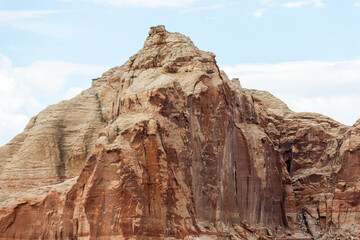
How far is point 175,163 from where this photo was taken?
90.9m

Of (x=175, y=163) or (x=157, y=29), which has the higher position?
(x=157, y=29)

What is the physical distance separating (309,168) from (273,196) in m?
8.80

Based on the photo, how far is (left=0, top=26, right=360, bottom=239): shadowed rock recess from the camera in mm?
88750

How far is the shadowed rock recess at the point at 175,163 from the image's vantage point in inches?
3494

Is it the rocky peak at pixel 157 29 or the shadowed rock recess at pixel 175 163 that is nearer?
the shadowed rock recess at pixel 175 163

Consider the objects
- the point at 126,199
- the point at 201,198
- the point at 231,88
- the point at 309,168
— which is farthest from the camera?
the point at 309,168

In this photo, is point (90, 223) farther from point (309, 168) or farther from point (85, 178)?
point (309, 168)

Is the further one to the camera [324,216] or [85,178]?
[324,216]

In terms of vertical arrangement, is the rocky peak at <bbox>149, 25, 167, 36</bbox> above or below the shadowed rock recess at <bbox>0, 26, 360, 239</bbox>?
above

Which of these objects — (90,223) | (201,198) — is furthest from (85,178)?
(201,198)

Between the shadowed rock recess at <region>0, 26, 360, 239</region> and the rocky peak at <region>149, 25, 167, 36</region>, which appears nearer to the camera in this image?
the shadowed rock recess at <region>0, 26, 360, 239</region>

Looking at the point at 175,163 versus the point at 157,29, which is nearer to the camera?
the point at 175,163

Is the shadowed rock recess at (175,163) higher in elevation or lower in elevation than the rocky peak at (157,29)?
lower

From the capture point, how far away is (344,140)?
364 feet
